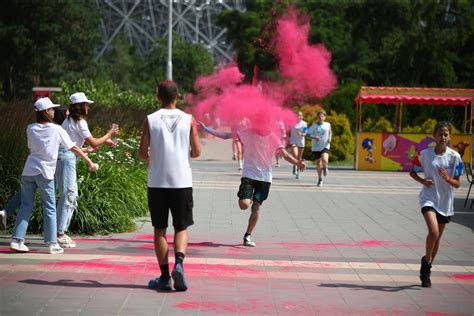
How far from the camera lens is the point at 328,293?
8094 mm

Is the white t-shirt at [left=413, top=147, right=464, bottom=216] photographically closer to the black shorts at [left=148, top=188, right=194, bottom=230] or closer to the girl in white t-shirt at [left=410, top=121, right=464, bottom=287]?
the girl in white t-shirt at [left=410, top=121, right=464, bottom=287]

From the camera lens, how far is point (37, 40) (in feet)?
179

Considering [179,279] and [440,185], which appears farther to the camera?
[440,185]

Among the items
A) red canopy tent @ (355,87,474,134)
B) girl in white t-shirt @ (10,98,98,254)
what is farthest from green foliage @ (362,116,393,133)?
girl in white t-shirt @ (10,98,98,254)

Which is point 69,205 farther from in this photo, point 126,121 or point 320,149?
point 320,149

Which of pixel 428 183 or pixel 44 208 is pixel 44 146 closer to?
pixel 44 208

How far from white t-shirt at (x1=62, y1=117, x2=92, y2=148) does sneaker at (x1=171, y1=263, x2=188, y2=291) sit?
312cm

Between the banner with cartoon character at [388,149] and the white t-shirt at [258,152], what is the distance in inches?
647

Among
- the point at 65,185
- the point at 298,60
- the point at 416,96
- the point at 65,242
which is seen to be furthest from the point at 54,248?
the point at 416,96

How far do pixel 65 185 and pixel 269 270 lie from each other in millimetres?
2781

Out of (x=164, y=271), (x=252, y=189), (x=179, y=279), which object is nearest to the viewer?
(x=179, y=279)

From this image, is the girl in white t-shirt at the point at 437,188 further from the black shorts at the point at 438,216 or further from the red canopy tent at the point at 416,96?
the red canopy tent at the point at 416,96

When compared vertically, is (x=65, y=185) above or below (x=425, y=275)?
above

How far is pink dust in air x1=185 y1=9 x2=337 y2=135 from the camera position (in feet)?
34.9
